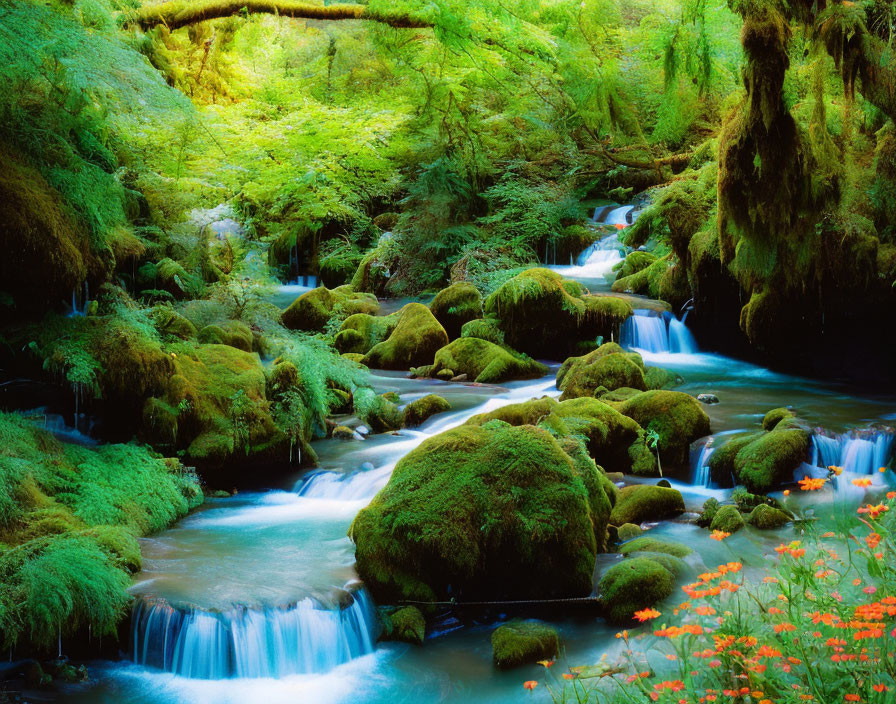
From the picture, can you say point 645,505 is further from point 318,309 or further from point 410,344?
point 318,309

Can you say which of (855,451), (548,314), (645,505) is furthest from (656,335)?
(645,505)

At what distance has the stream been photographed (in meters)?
4.91

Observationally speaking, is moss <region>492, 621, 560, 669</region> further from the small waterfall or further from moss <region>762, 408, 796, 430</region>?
moss <region>762, 408, 796, 430</region>

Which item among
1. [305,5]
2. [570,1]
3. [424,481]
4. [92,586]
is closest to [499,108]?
[570,1]

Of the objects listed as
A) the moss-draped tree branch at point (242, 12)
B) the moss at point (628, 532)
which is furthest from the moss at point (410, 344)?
the moss at point (628, 532)

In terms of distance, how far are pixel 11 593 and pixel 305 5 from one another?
8133 millimetres

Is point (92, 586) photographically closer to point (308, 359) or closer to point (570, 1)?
point (308, 359)

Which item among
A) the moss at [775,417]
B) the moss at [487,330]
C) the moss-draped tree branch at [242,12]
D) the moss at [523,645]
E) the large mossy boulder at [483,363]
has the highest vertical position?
the moss-draped tree branch at [242,12]

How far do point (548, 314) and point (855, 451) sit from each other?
6306mm

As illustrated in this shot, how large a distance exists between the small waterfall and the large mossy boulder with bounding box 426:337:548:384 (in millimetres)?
5471

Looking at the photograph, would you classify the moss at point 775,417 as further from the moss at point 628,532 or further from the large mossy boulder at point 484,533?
the large mossy boulder at point 484,533

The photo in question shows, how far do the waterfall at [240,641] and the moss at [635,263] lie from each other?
13.0m

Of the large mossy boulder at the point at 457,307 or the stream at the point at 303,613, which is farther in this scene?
the large mossy boulder at the point at 457,307

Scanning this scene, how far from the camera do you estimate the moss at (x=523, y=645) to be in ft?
16.3
